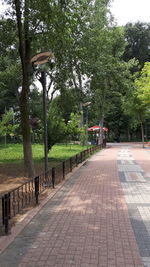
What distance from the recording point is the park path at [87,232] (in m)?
4.16

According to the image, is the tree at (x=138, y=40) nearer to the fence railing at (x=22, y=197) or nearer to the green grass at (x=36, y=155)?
the green grass at (x=36, y=155)

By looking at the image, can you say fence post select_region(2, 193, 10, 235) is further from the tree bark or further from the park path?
the tree bark

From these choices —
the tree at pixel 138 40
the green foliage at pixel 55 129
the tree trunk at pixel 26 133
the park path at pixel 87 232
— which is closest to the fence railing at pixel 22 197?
the park path at pixel 87 232

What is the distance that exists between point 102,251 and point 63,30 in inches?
236

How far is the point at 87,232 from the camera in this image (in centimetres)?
530

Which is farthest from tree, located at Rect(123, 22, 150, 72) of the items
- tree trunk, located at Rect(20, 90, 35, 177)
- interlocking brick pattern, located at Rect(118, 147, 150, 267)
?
tree trunk, located at Rect(20, 90, 35, 177)

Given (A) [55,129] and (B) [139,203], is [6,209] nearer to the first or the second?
(B) [139,203]

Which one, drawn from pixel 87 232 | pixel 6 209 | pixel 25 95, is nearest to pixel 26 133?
pixel 25 95

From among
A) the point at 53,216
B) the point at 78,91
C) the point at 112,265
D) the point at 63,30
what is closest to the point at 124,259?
the point at 112,265

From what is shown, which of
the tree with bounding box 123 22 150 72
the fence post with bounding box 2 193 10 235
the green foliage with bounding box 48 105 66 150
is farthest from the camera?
the tree with bounding box 123 22 150 72

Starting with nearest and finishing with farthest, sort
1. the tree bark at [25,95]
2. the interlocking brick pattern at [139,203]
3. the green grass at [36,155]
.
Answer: the interlocking brick pattern at [139,203] → the tree bark at [25,95] → the green grass at [36,155]

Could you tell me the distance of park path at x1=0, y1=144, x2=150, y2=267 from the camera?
164 inches

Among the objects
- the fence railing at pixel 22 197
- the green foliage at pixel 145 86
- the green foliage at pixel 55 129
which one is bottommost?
the fence railing at pixel 22 197

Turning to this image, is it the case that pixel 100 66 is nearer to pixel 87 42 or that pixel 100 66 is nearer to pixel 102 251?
pixel 87 42
